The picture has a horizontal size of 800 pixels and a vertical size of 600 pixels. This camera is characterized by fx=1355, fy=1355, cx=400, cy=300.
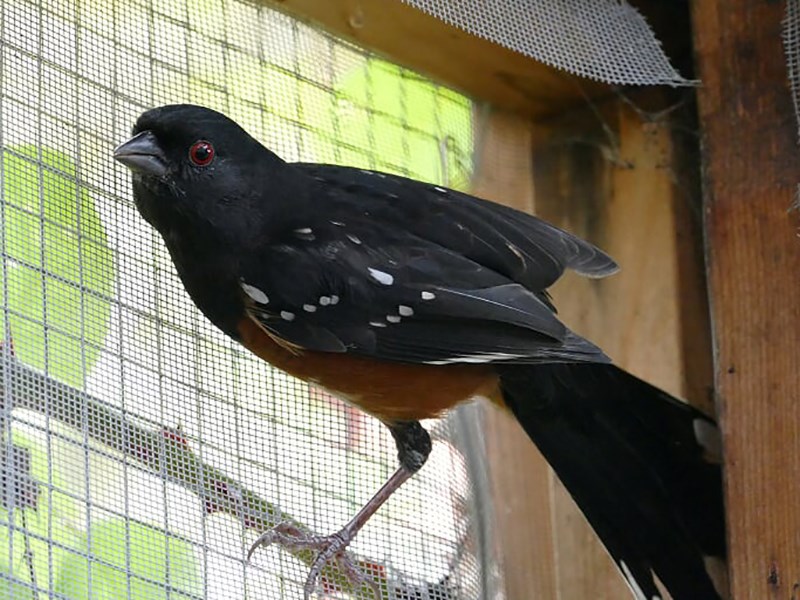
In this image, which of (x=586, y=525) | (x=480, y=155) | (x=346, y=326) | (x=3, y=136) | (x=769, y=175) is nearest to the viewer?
(x=3, y=136)

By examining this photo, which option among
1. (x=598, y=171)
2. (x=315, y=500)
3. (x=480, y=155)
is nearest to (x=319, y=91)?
(x=480, y=155)

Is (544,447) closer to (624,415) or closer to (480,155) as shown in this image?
(624,415)

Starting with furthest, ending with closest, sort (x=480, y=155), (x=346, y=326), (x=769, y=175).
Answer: (x=480, y=155) → (x=769, y=175) → (x=346, y=326)

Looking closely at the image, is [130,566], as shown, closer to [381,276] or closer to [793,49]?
[381,276]

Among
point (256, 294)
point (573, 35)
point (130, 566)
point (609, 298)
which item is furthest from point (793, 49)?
point (130, 566)

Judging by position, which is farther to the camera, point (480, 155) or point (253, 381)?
point (480, 155)

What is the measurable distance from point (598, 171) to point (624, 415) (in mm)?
541

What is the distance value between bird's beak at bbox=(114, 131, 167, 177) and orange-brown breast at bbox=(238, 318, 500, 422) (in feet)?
0.95

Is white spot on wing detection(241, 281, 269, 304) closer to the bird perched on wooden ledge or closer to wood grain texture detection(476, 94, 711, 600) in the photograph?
the bird perched on wooden ledge

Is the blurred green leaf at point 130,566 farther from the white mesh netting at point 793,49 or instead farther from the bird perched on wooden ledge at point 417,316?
the white mesh netting at point 793,49

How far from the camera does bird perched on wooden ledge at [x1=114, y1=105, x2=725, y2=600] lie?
215 centimetres

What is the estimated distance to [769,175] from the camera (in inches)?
92.1

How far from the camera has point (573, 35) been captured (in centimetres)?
242

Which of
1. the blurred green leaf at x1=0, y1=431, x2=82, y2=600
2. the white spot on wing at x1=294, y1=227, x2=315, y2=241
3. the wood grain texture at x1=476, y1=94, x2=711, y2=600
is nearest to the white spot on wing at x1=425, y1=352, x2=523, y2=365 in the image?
the white spot on wing at x1=294, y1=227, x2=315, y2=241
